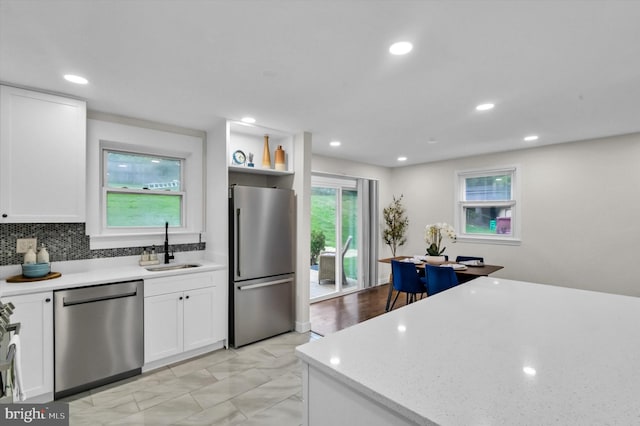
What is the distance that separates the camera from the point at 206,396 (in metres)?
2.38

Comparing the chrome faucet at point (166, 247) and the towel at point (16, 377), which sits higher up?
the chrome faucet at point (166, 247)

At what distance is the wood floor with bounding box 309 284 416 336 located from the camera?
3.98 m

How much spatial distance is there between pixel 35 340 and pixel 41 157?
142 cm

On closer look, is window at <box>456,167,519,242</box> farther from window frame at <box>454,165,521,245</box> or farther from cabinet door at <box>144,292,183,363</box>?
cabinet door at <box>144,292,183,363</box>

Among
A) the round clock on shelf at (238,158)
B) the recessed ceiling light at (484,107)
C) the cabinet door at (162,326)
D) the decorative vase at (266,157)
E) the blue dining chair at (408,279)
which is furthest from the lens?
the blue dining chair at (408,279)

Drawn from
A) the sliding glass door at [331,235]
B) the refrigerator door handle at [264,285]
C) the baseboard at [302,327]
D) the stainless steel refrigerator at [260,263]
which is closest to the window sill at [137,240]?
the stainless steel refrigerator at [260,263]

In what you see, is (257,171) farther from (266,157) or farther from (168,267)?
(168,267)

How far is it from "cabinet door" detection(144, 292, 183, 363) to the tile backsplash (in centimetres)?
76

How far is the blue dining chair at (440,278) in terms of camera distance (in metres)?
3.18

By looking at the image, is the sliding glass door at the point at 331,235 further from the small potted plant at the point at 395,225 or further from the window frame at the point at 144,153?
the window frame at the point at 144,153

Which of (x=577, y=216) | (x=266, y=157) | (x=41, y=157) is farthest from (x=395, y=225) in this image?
(x=41, y=157)

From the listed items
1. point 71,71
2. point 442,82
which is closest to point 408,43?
point 442,82

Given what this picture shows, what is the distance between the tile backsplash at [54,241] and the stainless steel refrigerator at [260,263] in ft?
3.92

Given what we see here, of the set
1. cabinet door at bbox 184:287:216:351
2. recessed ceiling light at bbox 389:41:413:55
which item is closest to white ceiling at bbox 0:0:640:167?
recessed ceiling light at bbox 389:41:413:55
